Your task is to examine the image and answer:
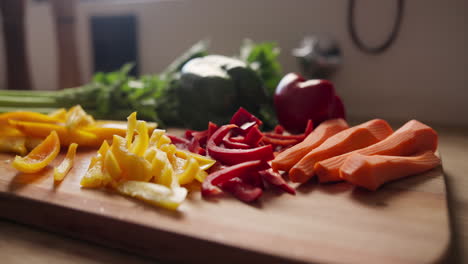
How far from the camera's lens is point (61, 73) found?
123 inches

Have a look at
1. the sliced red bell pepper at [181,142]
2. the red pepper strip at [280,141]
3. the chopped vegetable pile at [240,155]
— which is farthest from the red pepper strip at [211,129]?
the red pepper strip at [280,141]

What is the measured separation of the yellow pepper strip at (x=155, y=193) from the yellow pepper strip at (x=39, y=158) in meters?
0.33

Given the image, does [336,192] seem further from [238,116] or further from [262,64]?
[262,64]

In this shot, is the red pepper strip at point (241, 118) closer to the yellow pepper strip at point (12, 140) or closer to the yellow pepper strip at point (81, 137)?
the yellow pepper strip at point (81, 137)

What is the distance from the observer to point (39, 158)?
115cm

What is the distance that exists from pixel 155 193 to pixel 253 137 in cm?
44

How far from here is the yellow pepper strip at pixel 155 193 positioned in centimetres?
84

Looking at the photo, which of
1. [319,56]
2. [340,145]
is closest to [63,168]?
[340,145]

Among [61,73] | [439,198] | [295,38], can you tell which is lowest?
[61,73]

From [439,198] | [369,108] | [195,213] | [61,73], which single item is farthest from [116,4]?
[439,198]

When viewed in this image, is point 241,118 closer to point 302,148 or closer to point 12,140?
point 302,148

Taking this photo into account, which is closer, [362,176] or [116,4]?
[362,176]

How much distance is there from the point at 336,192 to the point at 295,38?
5.81 ft

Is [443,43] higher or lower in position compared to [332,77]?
higher
